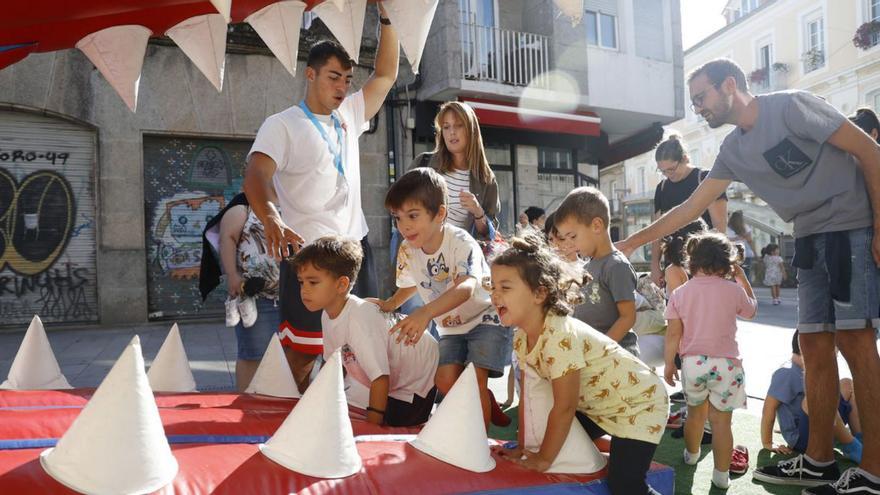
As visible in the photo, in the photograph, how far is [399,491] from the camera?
195 cm

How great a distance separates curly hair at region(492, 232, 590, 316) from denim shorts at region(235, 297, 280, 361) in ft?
5.31

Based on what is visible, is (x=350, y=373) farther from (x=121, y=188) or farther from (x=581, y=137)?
(x=581, y=137)

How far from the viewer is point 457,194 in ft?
12.4

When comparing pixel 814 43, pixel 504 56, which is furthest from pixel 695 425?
pixel 814 43

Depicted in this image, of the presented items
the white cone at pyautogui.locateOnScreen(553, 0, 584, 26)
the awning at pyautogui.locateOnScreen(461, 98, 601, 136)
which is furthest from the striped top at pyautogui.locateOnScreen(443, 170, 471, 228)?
the white cone at pyautogui.locateOnScreen(553, 0, 584, 26)

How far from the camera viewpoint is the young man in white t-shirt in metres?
3.03

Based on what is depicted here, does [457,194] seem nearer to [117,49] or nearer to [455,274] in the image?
[455,274]

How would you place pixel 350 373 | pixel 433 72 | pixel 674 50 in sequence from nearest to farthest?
pixel 350 373 < pixel 433 72 < pixel 674 50

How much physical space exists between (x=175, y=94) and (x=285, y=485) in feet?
30.2

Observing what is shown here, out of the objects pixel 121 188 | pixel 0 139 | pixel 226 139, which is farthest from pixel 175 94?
pixel 0 139

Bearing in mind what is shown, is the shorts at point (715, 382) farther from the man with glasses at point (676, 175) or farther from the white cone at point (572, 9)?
the white cone at point (572, 9)

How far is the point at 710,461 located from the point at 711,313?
0.73m

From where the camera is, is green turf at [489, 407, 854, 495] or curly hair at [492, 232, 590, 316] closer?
curly hair at [492, 232, 590, 316]

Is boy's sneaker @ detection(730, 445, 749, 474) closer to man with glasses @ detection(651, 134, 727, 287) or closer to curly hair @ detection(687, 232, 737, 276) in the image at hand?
curly hair @ detection(687, 232, 737, 276)
